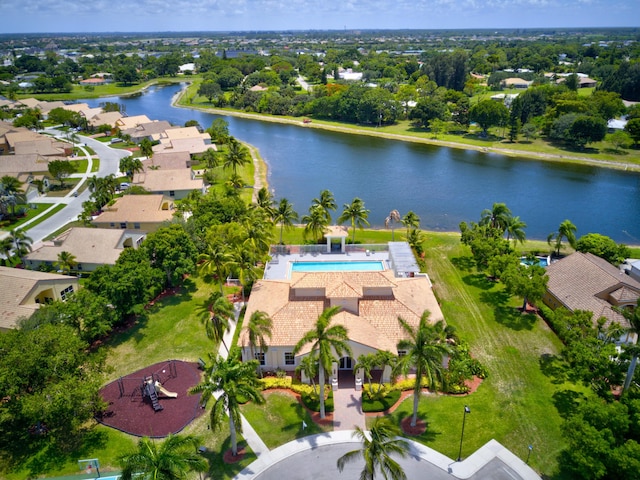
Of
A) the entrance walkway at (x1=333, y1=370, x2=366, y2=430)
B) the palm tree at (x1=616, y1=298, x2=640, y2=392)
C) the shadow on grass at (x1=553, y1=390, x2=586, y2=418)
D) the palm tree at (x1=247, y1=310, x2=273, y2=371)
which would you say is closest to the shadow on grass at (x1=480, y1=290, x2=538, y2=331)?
the shadow on grass at (x1=553, y1=390, x2=586, y2=418)

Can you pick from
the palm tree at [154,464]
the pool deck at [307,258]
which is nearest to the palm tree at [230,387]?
the palm tree at [154,464]

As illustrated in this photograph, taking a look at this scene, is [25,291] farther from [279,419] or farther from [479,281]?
[479,281]

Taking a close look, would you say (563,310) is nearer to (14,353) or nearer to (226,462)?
(226,462)

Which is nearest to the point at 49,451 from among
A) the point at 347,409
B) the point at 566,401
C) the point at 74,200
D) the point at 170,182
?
the point at 347,409

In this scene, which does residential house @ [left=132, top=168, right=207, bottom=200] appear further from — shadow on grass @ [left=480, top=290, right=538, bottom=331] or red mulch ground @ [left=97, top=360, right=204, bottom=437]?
shadow on grass @ [left=480, top=290, right=538, bottom=331]

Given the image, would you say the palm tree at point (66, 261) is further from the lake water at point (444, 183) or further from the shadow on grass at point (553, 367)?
the shadow on grass at point (553, 367)

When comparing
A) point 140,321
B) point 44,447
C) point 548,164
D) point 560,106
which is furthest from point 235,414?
point 560,106
